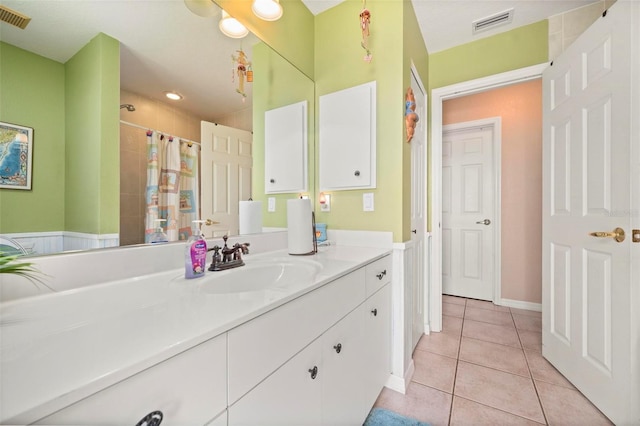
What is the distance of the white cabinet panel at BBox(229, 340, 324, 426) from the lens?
591 millimetres

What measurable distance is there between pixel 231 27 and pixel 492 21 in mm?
2013

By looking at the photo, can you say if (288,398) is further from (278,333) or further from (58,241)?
(58,241)

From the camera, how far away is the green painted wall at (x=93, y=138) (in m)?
0.76

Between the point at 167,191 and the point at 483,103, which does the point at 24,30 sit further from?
the point at 483,103

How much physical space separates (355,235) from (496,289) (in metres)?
2.23

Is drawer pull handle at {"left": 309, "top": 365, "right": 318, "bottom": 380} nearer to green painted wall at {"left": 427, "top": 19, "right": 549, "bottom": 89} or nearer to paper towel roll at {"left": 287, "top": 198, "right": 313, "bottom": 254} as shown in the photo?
paper towel roll at {"left": 287, "top": 198, "right": 313, "bottom": 254}

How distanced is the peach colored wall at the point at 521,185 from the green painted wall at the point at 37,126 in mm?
3530

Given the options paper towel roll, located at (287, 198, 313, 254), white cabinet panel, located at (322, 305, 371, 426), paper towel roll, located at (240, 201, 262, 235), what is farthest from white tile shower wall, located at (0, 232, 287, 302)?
white cabinet panel, located at (322, 305, 371, 426)

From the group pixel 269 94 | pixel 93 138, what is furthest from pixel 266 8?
pixel 93 138

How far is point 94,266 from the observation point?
789 mm

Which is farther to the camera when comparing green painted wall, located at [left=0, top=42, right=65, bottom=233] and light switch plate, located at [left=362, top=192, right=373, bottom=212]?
light switch plate, located at [left=362, top=192, right=373, bottom=212]

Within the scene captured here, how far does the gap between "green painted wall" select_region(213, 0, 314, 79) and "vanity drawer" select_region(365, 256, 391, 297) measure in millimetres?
1414

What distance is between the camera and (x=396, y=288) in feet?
5.10

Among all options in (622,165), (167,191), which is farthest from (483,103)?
(167,191)
